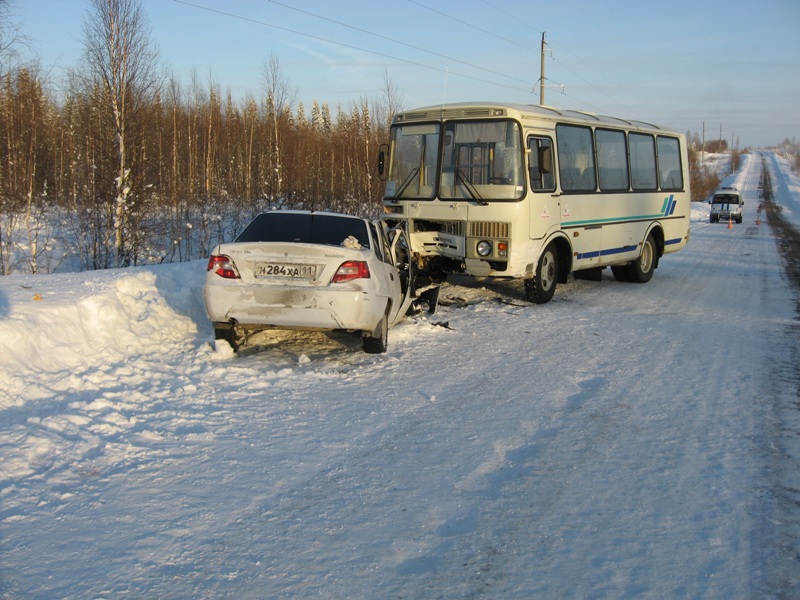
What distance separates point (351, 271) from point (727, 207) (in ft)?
147

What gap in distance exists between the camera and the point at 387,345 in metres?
8.78

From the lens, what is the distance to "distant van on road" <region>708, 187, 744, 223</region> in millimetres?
45688

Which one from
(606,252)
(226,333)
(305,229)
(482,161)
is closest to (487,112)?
(482,161)

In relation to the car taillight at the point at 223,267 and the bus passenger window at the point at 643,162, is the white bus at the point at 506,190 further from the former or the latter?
the car taillight at the point at 223,267

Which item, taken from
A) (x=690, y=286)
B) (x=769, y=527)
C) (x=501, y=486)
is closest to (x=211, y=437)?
(x=501, y=486)

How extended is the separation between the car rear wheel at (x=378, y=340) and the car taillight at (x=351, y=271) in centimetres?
66

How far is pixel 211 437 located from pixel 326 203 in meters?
26.7

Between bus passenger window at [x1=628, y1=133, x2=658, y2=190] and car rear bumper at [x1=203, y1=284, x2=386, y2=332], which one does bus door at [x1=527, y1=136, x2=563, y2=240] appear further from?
car rear bumper at [x1=203, y1=284, x2=386, y2=332]

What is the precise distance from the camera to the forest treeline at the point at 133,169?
20062mm

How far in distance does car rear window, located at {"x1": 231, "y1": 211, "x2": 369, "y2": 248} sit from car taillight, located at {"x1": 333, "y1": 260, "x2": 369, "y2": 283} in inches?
16.0

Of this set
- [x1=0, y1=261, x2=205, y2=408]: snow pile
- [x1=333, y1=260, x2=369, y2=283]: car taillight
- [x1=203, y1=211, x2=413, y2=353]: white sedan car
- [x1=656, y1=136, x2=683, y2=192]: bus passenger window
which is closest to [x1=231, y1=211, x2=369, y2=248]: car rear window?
[x1=203, y1=211, x2=413, y2=353]: white sedan car

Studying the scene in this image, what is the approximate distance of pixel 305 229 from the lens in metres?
8.08

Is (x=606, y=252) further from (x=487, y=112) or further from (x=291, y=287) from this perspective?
Result: (x=291, y=287)

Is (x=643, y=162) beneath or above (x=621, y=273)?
above
